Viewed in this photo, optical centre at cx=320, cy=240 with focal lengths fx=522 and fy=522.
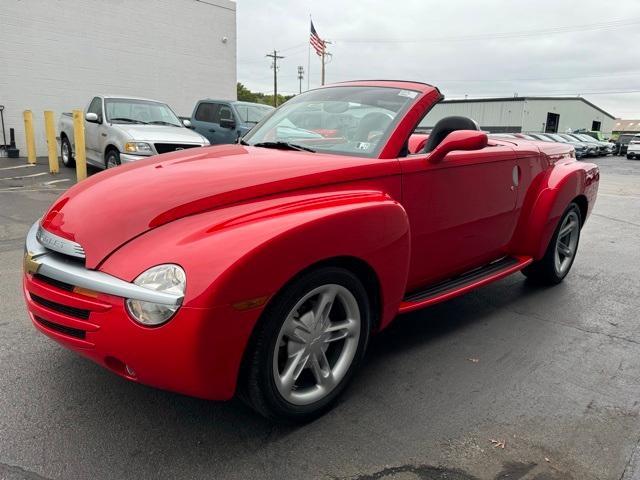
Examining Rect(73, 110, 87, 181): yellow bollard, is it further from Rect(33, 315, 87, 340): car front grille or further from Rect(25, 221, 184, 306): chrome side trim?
Rect(33, 315, 87, 340): car front grille

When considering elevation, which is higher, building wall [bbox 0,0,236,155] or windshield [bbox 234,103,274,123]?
building wall [bbox 0,0,236,155]

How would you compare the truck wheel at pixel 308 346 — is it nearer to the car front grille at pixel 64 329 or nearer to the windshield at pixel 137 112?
the car front grille at pixel 64 329

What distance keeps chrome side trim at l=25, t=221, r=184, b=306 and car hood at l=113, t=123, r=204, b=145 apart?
270 inches

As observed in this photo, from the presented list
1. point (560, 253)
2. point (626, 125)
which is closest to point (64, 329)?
point (560, 253)

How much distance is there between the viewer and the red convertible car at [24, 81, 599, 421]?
2.04 meters

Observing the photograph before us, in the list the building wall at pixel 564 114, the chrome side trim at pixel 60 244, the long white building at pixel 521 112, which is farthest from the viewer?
the building wall at pixel 564 114

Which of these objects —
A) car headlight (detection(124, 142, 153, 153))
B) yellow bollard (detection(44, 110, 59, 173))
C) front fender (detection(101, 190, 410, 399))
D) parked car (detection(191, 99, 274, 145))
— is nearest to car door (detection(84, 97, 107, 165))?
car headlight (detection(124, 142, 153, 153))

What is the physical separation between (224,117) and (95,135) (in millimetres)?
3087

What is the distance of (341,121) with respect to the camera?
3.37 meters

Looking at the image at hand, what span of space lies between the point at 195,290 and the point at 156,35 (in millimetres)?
18984

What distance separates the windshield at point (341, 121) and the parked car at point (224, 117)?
26.8 feet

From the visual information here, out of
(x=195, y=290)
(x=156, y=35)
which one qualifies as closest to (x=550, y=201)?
(x=195, y=290)

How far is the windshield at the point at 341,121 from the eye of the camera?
314 cm

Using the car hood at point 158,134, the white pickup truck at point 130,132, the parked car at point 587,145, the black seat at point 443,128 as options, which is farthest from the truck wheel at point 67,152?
the parked car at point 587,145
